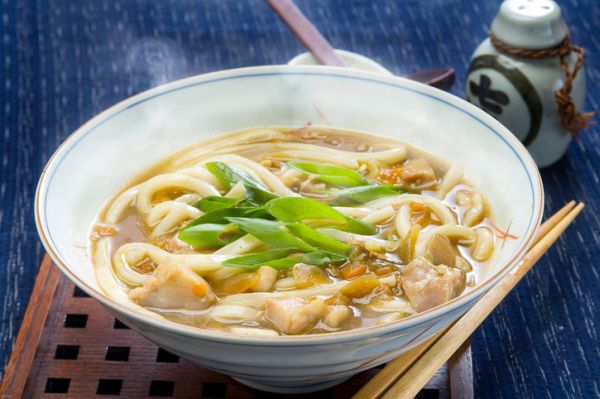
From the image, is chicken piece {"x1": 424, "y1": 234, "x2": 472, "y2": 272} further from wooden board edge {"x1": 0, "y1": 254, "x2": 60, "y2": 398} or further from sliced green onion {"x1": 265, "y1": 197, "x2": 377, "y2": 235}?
wooden board edge {"x1": 0, "y1": 254, "x2": 60, "y2": 398}

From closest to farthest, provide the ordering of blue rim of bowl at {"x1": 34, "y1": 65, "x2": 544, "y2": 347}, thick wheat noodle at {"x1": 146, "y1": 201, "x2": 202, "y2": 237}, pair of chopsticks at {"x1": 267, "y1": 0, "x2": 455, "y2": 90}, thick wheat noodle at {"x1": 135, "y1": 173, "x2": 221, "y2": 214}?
blue rim of bowl at {"x1": 34, "y1": 65, "x2": 544, "y2": 347} < thick wheat noodle at {"x1": 146, "y1": 201, "x2": 202, "y2": 237} < thick wheat noodle at {"x1": 135, "y1": 173, "x2": 221, "y2": 214} < pair of chopsticks at {"x1": 267, "y1": 0, "x2": 455, "y2": 90}

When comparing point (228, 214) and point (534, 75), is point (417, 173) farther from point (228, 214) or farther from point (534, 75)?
point (534, 75)

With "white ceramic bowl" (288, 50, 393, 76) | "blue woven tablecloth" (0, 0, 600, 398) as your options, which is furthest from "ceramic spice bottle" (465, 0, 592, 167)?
"white ceramic bowl" (288, 50, 393, 76)

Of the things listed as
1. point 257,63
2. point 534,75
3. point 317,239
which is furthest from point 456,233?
point 257,63

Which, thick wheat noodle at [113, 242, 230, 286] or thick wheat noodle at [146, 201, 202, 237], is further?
thick wheat noodle at [146, 201, 202, 237]

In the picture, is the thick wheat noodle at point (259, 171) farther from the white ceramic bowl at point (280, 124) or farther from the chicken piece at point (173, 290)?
the chicken piece at point (173, 290)

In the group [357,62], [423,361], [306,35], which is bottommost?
[423,361]
